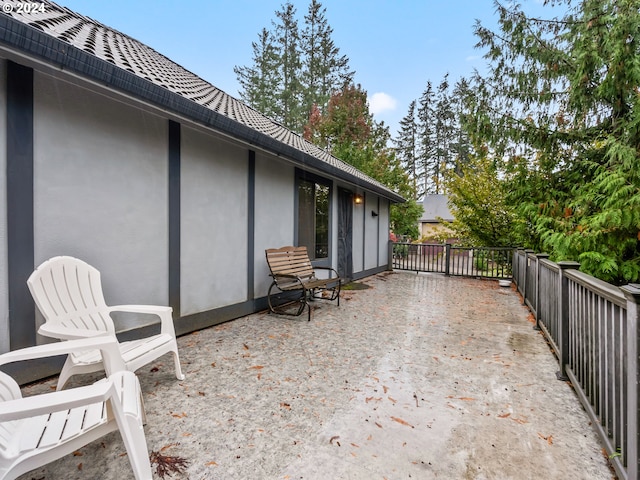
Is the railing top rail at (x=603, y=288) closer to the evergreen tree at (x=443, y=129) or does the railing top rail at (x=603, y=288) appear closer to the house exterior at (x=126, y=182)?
the house exterior at (x=126, y=182)

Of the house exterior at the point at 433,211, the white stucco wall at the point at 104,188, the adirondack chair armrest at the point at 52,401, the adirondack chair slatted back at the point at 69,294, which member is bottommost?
the adirondack chair armrest at the point at 52,401

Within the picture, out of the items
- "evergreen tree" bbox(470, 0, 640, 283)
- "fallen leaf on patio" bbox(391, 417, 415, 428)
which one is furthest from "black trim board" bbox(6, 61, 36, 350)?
"evergreen tree" bbox(470, 0, 640, 283)

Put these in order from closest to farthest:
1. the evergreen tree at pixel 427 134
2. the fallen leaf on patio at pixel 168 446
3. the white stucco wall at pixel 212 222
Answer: the fallen leaf on patio at pixel 168 446 → the white stucco wall at pixel 212 222 → the evergreen tree at pixel 427 134

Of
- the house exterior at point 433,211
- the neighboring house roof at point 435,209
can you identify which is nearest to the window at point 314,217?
the house exterior at point 433,211

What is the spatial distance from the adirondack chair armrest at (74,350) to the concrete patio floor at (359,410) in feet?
1.63

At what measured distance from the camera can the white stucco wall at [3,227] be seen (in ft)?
7.57

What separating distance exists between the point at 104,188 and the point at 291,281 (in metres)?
3.01

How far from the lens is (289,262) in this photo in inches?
200

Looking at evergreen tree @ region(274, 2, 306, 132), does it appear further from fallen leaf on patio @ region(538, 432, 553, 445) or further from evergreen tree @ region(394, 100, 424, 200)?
fallen leaf on patio @ region(538, 432, 553, 445)

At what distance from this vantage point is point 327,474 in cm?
162

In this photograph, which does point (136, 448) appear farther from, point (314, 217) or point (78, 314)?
point (314, 217)

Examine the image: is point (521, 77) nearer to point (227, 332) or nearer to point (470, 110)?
point (470, 110)

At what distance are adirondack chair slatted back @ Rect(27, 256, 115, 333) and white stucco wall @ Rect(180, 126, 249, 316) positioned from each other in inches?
47.0

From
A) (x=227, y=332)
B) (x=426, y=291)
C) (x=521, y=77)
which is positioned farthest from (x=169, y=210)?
(x=521, y=77)
